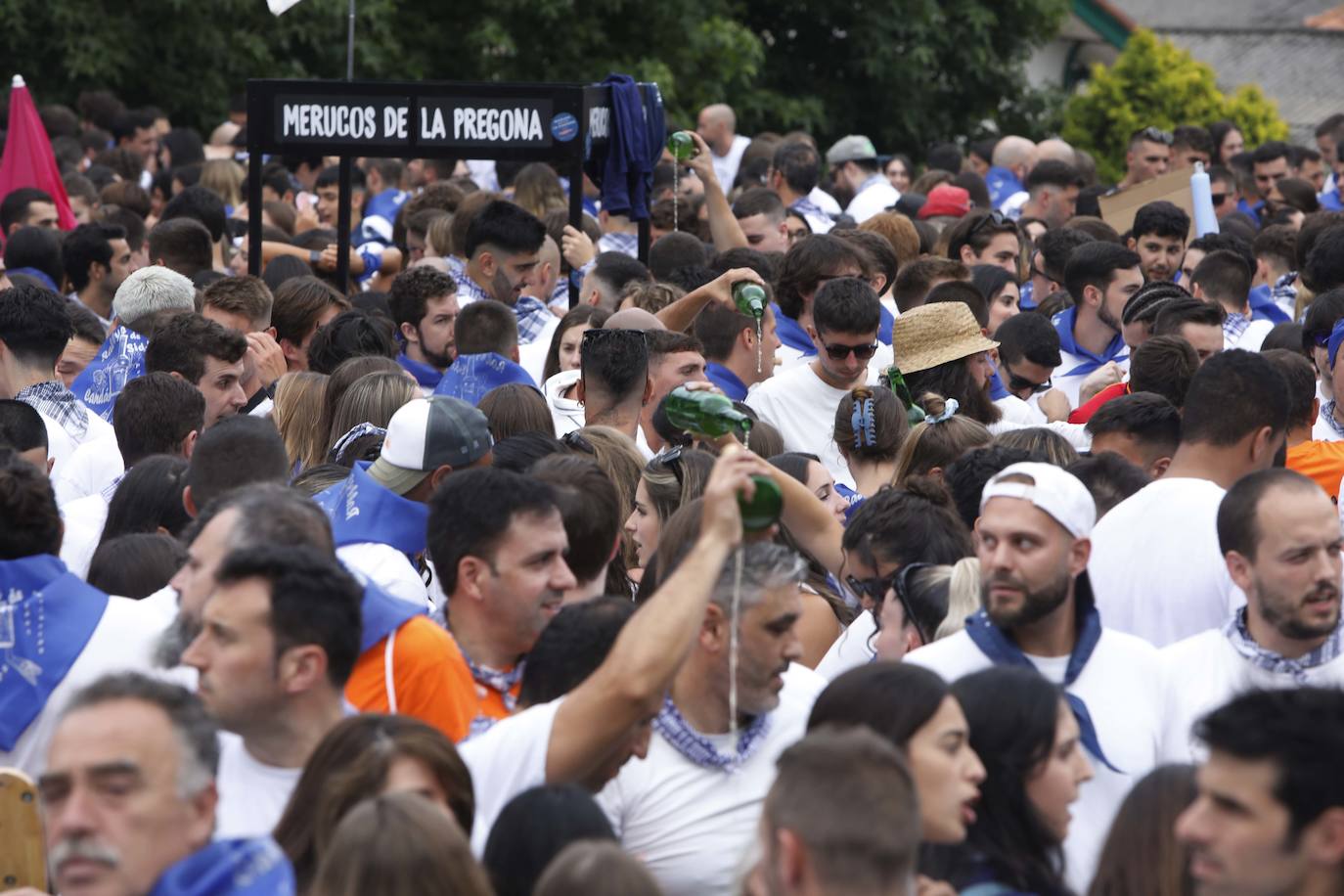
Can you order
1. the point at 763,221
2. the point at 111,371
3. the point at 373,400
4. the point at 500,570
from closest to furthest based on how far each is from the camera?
the point at 500,570 < the point at 373,400 < the point at 111,371 < the point at 763,221

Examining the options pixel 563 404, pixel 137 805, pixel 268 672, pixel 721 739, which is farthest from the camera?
pixel 563 404

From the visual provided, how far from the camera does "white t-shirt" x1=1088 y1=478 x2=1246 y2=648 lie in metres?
5.57

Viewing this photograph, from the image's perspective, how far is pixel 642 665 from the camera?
13.3ft

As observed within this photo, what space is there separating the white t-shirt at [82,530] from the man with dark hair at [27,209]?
5.79 meters

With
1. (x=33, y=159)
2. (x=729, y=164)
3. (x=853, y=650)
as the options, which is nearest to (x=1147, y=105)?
(x=729, y=164)

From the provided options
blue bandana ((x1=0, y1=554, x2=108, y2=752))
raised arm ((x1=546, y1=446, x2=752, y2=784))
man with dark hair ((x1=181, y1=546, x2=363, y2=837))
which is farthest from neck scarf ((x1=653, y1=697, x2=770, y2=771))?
blue bandana ((x1=0, y1=554, x2=108, y2=752))

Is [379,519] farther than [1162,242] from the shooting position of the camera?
No

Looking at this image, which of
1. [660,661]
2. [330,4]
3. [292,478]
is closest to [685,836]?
[660,661]

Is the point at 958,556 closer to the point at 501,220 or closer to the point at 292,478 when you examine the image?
the point at 292,478

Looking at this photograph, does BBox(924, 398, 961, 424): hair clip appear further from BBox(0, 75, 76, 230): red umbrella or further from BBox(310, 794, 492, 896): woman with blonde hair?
BBox(0, 75, 76, 230): red umbrella

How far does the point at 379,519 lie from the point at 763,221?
627 cm

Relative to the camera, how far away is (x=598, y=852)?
3291 millimetres

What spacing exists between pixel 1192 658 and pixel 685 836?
56.6 inches

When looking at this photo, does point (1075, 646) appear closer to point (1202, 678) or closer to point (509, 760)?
point (1202, 678)
